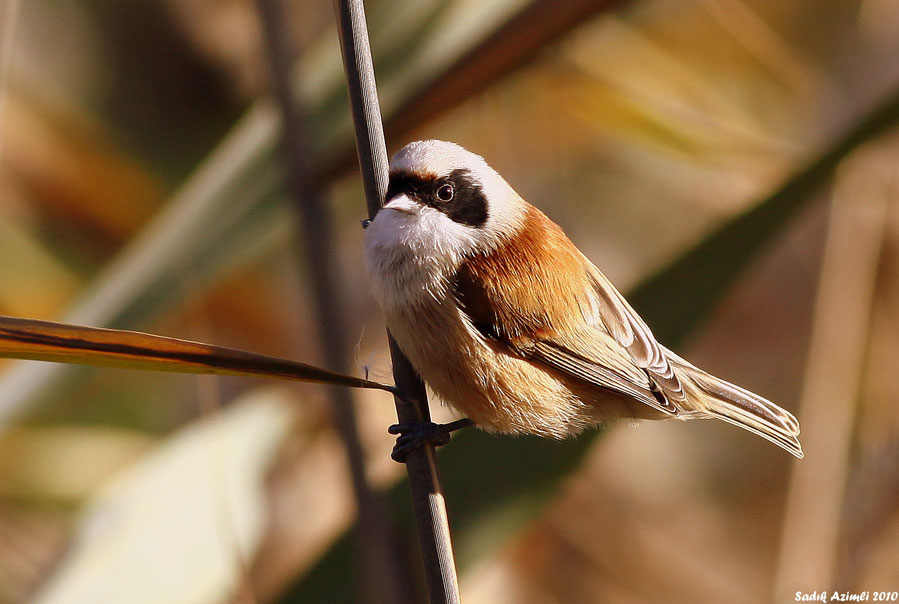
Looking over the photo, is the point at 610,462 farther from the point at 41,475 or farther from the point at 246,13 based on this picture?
the point at 246,13

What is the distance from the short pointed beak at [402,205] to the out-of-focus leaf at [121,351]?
627 mm

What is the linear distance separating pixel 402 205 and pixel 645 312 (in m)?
0.61

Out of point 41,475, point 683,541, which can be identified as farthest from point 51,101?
point 683,541

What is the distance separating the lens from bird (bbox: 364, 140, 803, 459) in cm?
172

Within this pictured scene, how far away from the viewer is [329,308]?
1.75m

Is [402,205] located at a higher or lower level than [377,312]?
lower

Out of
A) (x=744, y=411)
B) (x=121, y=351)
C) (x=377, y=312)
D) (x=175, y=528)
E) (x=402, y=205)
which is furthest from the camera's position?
(x=377, y=312)

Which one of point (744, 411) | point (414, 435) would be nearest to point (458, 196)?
point (414, 435)

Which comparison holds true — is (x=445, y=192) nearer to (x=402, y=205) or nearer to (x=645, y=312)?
(x=402, y=205)

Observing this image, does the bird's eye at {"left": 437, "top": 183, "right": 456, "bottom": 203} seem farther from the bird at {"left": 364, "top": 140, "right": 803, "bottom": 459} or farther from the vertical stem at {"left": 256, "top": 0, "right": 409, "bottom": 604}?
the vertical stem at {"left": 256, "top": 0, "right": 409, "bottom": 604}

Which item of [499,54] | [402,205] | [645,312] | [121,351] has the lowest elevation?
[121,351]

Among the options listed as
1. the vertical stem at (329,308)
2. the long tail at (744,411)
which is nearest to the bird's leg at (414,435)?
the vertical stem at (329,308)

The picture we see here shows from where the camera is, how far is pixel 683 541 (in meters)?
3.16

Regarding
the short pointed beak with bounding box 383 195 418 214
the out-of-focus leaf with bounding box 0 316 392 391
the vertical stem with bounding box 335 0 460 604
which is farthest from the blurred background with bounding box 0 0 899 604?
the out-of-focus leaf with bounding box 0 316 392 391
